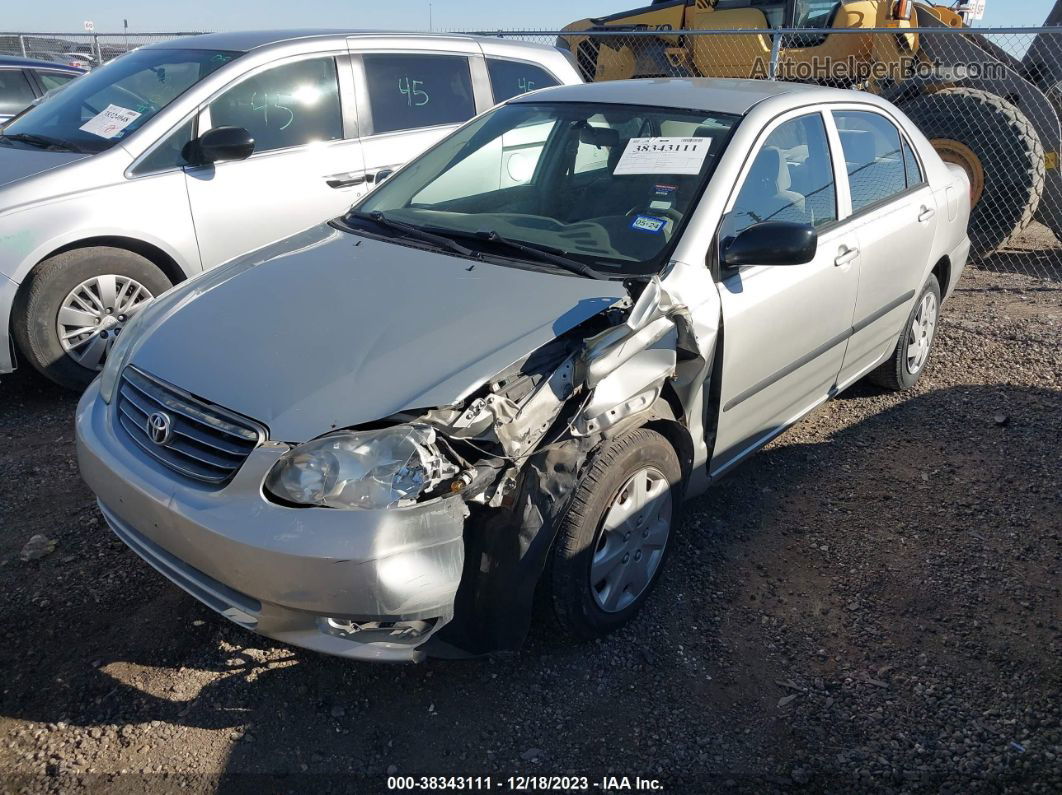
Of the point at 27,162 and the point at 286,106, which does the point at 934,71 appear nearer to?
the point at 286,106

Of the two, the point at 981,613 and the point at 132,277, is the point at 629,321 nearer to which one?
the point at 981,613

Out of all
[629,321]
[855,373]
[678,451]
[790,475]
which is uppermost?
[629,321]

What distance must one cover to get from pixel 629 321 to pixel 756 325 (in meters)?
0.77

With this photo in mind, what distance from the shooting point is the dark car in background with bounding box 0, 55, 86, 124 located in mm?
8297

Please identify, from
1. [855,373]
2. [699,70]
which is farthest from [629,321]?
[699,70]

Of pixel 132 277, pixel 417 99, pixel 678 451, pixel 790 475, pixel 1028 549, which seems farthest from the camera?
pixel 417 99

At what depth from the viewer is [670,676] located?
110 inches

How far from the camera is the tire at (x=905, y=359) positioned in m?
4.72

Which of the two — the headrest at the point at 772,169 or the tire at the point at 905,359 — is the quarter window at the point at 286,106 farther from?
the tire at the point at 905,359

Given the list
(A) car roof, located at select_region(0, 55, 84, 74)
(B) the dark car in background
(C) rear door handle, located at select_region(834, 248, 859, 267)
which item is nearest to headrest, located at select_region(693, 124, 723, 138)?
(C) rear door handle, located at select_region(834, 248, 859, 267)

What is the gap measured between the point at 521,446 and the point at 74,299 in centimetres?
322

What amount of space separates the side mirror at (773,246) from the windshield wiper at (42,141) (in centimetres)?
369

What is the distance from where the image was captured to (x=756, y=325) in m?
3.19

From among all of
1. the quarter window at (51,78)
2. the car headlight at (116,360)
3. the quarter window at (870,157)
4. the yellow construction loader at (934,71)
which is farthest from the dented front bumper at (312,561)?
the quarter window at (51,78)
